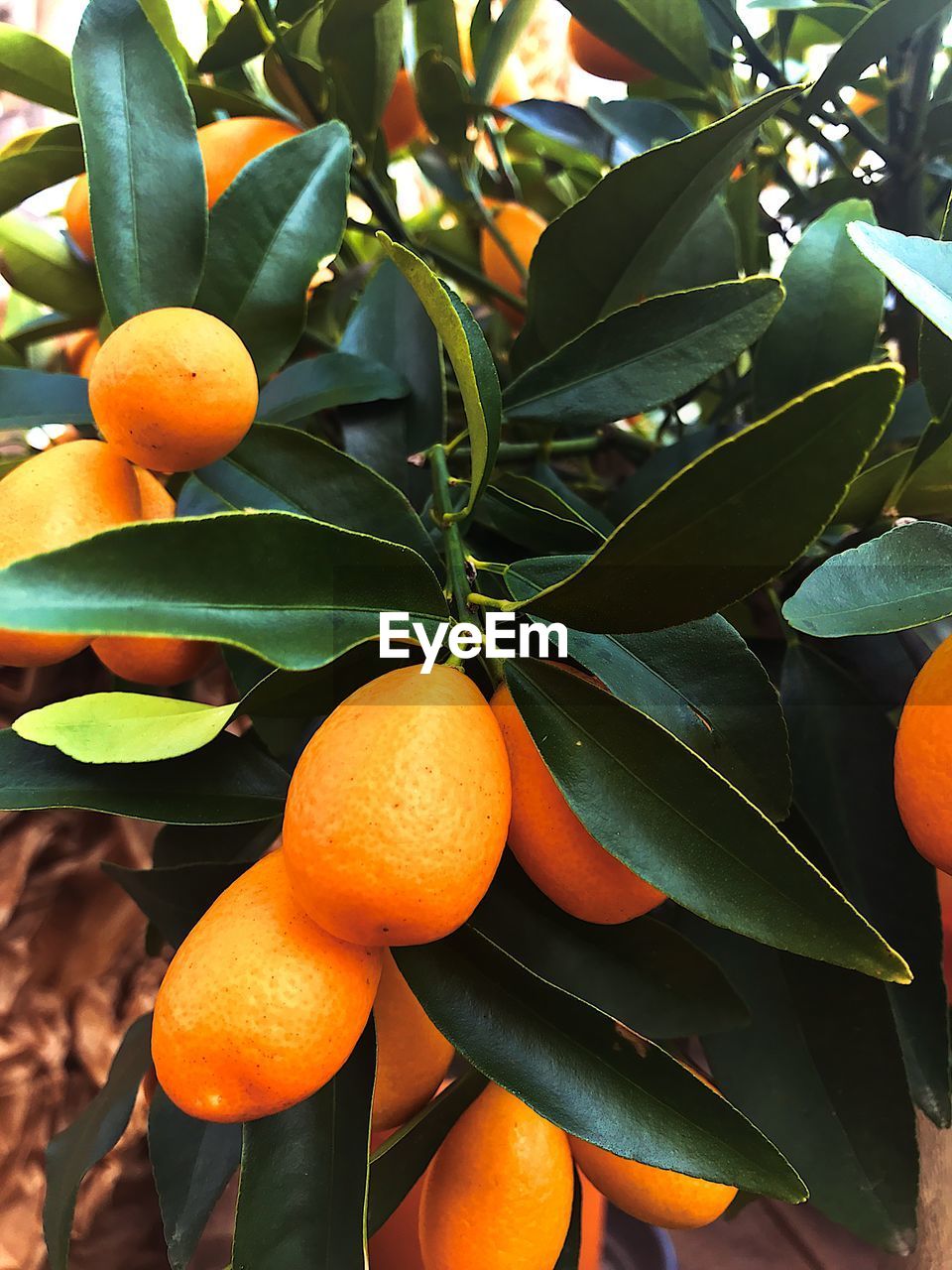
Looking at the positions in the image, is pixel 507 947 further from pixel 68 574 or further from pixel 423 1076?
pixel 68 574

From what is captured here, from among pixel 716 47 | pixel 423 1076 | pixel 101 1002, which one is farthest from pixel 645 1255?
pixel 716 47

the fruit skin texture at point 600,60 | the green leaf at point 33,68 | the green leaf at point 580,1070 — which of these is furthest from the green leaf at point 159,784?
the fruit skin texture at point 600,60

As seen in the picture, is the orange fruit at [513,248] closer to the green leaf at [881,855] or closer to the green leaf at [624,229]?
the green leaf at [624,229]

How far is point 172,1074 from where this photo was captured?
0.30m

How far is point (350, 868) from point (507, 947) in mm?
177

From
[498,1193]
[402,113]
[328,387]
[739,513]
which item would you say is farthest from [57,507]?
[402,113]

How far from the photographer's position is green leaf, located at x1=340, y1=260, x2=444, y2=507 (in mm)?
517

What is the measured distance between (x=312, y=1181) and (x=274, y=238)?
1.56 ft

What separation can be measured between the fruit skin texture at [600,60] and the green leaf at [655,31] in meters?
0.08

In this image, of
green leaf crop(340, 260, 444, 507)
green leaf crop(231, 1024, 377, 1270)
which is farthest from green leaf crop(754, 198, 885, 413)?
green leaf crop(231, 1024, 377, 1270)

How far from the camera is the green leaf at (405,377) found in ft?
1.69

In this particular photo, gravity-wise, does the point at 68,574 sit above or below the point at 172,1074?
above

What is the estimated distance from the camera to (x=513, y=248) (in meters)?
0.69

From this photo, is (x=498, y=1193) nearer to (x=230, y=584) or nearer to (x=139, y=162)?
(x=230, y=584)
